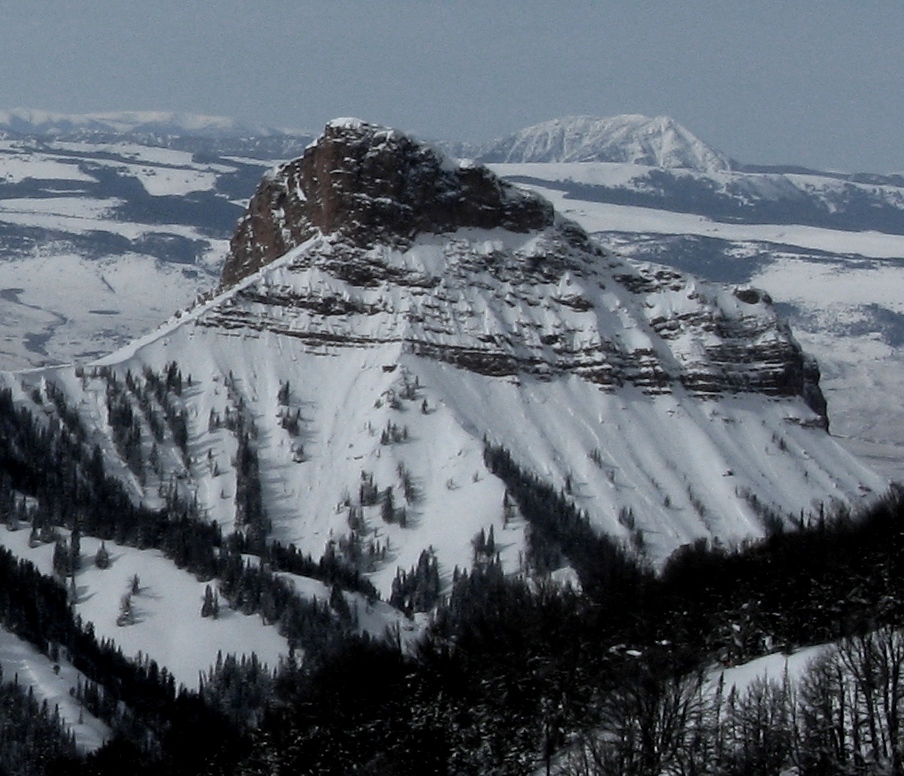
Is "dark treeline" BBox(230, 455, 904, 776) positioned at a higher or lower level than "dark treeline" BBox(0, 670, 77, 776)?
higher

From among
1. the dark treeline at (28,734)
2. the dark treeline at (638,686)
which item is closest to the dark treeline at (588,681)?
the dark treeline at (638,686)

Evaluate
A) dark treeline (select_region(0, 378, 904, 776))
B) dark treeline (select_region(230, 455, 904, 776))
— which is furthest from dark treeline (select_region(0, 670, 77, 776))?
dark treeline (select_region(230, 455, 904, 776))

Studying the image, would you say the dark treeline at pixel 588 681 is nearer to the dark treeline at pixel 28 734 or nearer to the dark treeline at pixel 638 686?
the dark treeline at pixel 638 686

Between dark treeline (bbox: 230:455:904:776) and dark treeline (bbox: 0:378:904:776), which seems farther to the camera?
dark treeline (bbox: 0:378:904:776)

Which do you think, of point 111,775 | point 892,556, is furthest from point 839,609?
point 111,775

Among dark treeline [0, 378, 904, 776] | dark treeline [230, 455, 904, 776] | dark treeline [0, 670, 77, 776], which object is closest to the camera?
dark treeline [230, 455, 904, 776]

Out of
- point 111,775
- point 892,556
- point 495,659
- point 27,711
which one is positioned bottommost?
point 27,711

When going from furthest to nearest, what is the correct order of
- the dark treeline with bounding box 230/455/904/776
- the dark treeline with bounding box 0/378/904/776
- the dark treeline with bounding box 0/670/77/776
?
the dark treeline with bounding box 0/670/77/776
the dark treeline with bounding box 0/378/904/776
the dark treeline with bounding box 230/455/904/776

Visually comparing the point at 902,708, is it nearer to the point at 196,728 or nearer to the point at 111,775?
the point at 111,775

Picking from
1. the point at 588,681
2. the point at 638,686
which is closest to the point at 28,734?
the point at 588,681

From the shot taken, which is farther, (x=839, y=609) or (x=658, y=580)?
(x=658, y=580)

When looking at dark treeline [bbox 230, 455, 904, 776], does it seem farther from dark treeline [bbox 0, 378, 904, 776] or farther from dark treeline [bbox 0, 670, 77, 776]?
dark treeline [bbox 0, 670, 77, 776]
